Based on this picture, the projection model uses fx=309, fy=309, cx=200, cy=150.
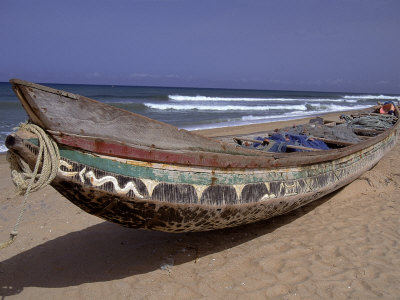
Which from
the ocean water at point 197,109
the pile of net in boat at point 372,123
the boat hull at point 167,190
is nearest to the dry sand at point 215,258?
the boat hull at point 167,190

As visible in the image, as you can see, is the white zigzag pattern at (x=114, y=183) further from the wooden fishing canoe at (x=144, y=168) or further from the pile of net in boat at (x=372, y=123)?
the pile of net in boat at (x=372, y=123)

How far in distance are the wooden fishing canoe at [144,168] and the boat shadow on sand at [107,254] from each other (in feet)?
2.18

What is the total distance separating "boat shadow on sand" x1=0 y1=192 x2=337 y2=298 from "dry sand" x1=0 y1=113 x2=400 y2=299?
0.4 inches

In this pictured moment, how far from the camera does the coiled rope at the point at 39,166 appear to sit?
218 centimetres

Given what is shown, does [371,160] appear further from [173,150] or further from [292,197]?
[173,150]

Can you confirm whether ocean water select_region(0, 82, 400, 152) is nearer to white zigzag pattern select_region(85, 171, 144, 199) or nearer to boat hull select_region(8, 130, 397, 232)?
boat hull select_region(8, 130, 397, 232)

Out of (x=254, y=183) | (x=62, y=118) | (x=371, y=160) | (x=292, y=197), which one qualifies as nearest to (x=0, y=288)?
(x=62, y=118)

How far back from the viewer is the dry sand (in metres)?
2.85

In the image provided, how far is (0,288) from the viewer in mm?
2988

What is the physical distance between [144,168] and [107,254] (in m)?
1.66

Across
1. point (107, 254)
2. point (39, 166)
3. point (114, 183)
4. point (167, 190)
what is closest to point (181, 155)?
point (167, 190)

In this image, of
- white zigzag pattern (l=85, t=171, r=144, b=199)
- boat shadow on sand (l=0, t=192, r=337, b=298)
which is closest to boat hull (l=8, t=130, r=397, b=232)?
white zigzag pattern (l=85, t=171, r=144, b=199)

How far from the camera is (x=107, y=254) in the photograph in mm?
3559

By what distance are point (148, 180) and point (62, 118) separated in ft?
2.57
